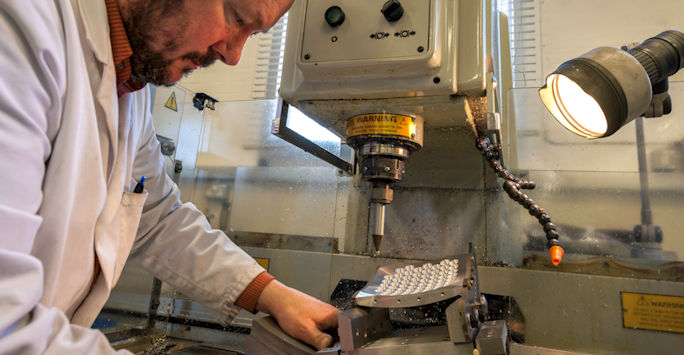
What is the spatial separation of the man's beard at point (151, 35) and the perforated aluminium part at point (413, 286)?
0.57 m

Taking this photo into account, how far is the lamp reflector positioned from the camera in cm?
79

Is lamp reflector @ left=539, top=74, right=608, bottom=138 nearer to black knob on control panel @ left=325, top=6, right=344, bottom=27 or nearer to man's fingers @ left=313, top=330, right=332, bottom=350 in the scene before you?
black knob on control panel @ left=325, top=6, right=344, bottom=27

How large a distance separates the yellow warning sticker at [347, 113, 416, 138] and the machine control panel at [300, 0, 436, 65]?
0.45 feet

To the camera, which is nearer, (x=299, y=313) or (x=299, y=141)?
(x=299, y=313)

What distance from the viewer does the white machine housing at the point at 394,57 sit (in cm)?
76

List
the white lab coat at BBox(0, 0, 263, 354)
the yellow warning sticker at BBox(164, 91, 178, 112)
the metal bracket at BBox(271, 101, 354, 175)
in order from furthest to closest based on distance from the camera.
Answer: the yellow warning sticker at BBox(164, 91, 178, 112)
the metal bracket at BBox(271, 101, 354, 175)
the white lab coat at BBox(0, 0, 263, 354)

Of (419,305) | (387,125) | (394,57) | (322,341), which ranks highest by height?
(394,57)

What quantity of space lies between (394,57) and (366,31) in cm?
9

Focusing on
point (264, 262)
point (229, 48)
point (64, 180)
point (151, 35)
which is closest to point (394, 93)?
point (229, 48)

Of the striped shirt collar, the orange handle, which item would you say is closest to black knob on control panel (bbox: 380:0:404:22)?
the striped shirt collar

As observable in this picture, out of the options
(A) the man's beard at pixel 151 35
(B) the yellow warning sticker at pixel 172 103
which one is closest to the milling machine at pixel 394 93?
(A) the man's beard at pixel 151 35

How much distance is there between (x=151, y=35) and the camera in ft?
2.23

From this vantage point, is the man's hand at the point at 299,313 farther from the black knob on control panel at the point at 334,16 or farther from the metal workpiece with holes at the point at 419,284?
the black knob on control panel at the point at 334,16

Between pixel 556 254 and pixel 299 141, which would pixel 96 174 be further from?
pixel 556 254
